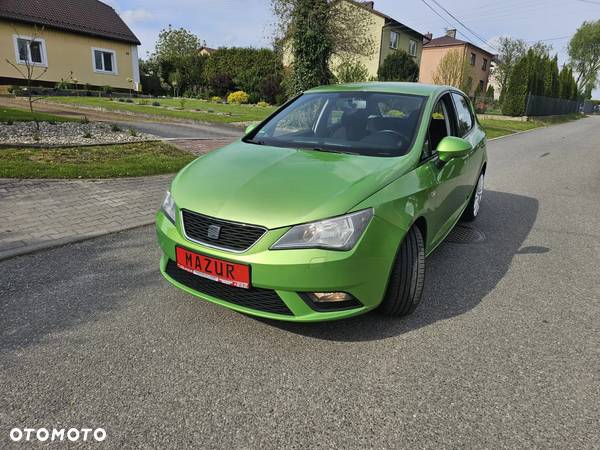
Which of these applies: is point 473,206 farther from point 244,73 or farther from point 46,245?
point 244,73

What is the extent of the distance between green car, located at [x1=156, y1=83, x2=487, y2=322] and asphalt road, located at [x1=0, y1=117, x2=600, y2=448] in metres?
0.31

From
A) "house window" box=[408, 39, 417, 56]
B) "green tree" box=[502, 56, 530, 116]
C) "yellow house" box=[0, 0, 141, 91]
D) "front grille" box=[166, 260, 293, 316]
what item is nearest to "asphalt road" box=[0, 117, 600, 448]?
"front grille" box=[166, 260, 293, 316]

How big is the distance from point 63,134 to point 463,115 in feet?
27.7

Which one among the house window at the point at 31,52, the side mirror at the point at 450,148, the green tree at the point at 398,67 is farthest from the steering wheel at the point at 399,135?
the green tree at the point at 398,67

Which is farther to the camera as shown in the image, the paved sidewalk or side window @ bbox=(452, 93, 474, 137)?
side window @ bbox=(452, 93, 474, 137)

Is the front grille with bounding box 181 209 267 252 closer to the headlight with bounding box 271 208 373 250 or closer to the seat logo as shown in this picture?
the seat logo

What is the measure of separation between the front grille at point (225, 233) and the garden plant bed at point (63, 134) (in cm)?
676

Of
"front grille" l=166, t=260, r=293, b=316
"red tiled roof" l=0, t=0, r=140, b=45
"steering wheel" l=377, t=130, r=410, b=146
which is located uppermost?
"red tiled roof" l=0, t=0, r=140, b=45

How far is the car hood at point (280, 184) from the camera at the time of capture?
97.7 inches

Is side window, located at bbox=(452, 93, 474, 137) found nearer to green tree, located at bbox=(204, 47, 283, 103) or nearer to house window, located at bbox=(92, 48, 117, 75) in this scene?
green tree, located at bbox=(204, 47, 283, 103)

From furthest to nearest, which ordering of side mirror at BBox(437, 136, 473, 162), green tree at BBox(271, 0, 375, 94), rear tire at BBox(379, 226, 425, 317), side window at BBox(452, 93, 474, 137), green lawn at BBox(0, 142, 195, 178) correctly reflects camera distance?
1. green tree at BBox(271, 0, 375, 94)
2. green lawn at BBox(0, 142, 195, 178)
3. side window at BBox(452, 93, 474, 137)
4. side mirror at BBox(437, 136, 473, 162)
5. rear tire at BBox(379, 226, 425, 317)

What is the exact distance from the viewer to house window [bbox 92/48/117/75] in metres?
29.0

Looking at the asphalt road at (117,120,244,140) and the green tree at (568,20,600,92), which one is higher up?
the green tree at (568,20,600,92)

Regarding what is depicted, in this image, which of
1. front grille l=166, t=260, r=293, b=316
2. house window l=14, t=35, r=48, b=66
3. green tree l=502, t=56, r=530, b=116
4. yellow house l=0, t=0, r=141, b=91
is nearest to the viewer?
front grille l=166, t=260, r=293, b=316
